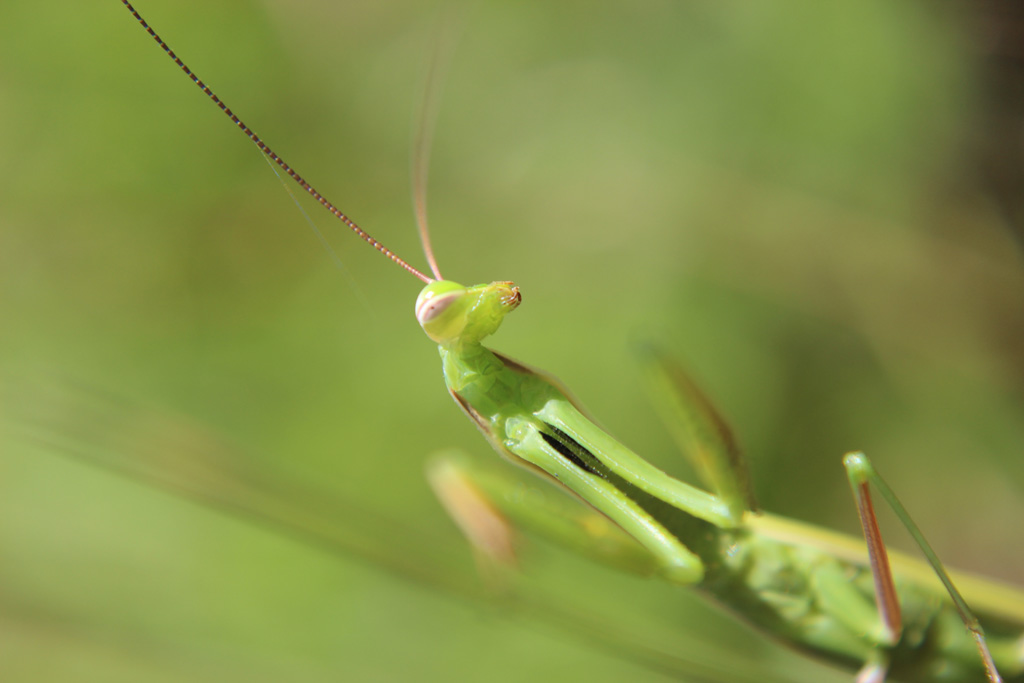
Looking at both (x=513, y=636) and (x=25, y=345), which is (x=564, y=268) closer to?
(x=513, y=636)

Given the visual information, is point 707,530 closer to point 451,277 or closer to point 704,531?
point 704,531

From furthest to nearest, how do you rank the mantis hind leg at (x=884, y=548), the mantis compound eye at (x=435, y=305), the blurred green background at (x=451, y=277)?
the blurred green background at (x=451, y=277), the mantis compound eye at (x=435, y=305), the mantis hind leg at (x=884, y=548)

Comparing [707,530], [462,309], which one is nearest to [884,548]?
[707,530]

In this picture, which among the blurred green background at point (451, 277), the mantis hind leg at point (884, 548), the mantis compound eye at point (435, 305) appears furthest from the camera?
the blurred green background at point (451, 277)

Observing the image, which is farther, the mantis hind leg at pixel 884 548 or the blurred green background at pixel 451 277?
the blurred green background at pixel 451 277

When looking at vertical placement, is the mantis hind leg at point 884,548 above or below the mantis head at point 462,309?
below

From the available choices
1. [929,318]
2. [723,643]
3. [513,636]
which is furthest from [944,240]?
[513,636]

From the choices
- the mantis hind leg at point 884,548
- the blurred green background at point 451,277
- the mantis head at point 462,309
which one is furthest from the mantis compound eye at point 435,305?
the mantis hind leg at point 884,548

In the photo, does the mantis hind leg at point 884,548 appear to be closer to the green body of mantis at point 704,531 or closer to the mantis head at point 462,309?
the green body of mantis at point 704,531
